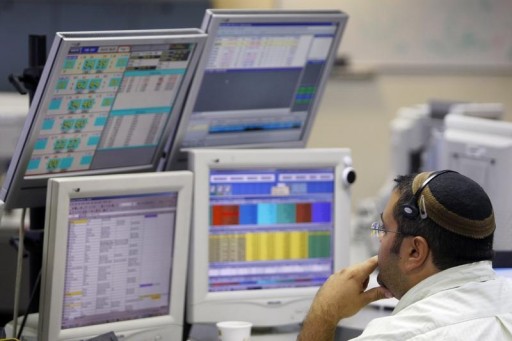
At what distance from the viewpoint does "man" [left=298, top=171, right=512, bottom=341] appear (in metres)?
1.61

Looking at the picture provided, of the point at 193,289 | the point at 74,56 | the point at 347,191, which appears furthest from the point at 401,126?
the point at 74,56

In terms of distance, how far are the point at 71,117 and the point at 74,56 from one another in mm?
154

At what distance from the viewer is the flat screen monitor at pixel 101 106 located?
2.05 meters

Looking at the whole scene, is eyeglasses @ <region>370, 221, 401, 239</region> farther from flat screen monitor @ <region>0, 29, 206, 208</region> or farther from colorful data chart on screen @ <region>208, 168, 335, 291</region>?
flat screen monitor @ <region>0, 29, 206, 208</region>

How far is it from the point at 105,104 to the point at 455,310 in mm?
949

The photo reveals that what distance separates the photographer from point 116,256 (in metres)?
2.13

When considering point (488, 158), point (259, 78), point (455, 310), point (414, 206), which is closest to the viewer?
point (455, 310)

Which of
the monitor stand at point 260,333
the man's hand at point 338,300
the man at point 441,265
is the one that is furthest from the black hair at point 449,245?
the monitor stand at point 260,333

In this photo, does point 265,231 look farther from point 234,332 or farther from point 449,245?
point 449,245

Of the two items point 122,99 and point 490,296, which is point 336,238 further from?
point 490,296

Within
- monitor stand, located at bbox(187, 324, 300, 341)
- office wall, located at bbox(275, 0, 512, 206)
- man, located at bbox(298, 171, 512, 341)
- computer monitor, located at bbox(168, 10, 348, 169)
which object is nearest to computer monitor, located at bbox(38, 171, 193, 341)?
monitor stand, located at bbox(187, 324, 300, 341)

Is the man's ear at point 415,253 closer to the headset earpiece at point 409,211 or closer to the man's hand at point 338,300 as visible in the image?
the headset earpiece at point 409,211

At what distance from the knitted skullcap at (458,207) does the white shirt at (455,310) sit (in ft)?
0.23

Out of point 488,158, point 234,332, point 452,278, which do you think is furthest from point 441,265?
point 488,158
